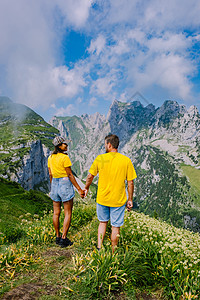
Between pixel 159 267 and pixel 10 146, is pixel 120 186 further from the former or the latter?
pixel 10 146

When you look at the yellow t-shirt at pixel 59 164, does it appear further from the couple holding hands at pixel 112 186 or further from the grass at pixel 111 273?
the grass at pixel 111 273

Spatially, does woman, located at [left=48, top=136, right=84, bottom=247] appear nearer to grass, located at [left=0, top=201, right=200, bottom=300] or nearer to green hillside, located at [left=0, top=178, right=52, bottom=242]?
grass, located at [left=0, top=201, right=200, bottom=300]

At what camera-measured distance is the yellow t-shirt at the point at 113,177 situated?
515cm

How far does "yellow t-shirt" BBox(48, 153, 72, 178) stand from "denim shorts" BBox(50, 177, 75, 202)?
0.63ft

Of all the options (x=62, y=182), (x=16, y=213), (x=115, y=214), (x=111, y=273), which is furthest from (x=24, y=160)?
(x=111, y=273)

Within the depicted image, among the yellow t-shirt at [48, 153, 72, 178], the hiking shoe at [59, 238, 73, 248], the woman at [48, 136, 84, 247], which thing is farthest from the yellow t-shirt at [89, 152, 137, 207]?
the hiking shoe at [59, 238, 73, 248]

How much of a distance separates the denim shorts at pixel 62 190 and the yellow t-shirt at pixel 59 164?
193 mm

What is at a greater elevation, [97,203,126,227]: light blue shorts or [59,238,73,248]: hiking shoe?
[97,203,126,227]: light blue shorts

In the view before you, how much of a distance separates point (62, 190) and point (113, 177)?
209cm

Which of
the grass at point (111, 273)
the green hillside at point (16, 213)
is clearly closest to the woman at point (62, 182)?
the grass at point (111, 273)

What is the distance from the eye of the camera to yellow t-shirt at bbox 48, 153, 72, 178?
611cm

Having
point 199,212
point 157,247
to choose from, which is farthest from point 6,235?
point 199,212

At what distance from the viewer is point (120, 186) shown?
5.16m

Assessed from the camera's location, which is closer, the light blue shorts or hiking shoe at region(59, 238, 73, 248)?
the light blue shorts
